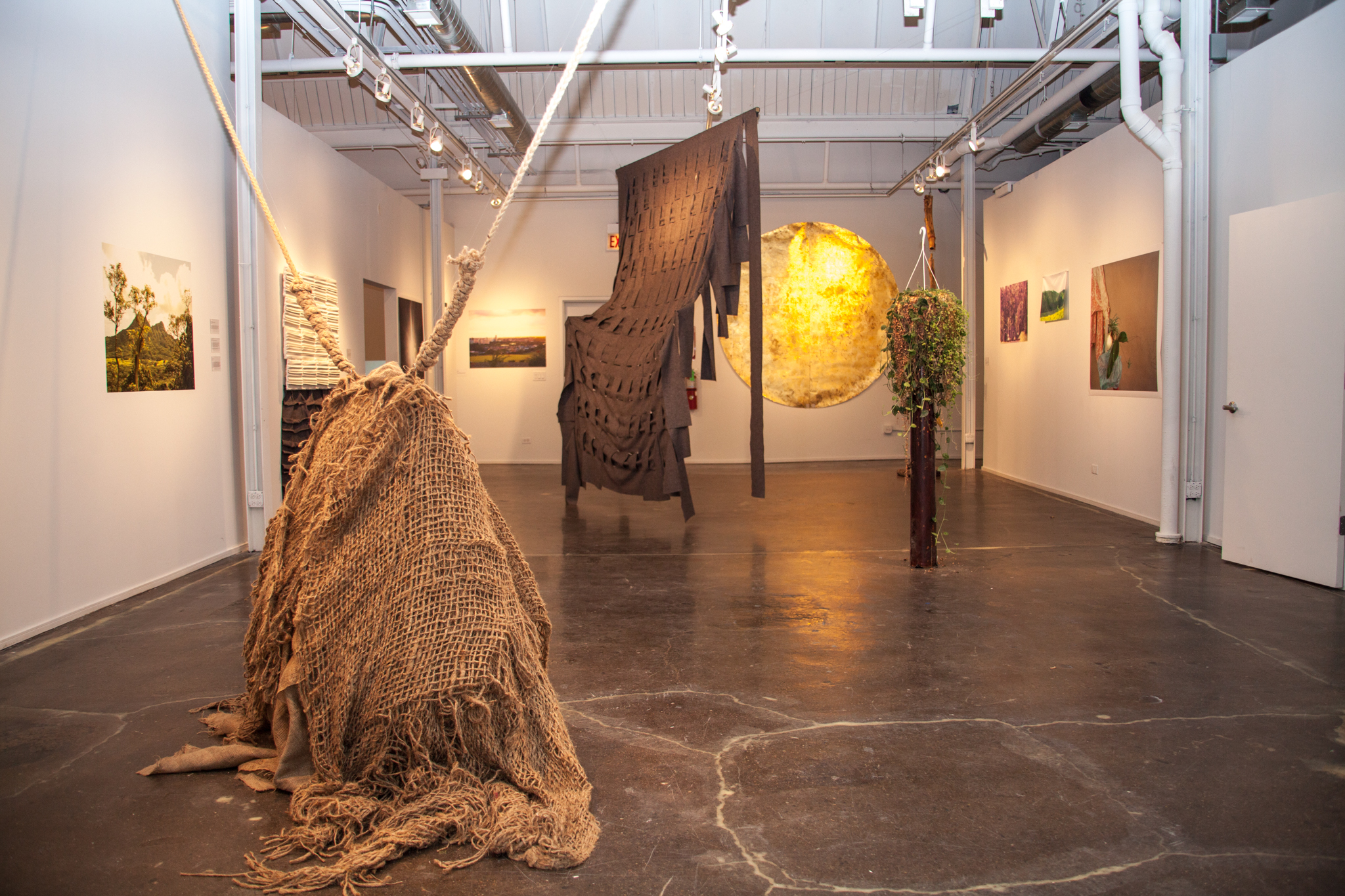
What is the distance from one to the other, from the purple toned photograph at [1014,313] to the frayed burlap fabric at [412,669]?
294 inches

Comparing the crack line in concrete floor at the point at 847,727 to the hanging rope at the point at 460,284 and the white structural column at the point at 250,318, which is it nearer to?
the hanging rope at the point at 460,284

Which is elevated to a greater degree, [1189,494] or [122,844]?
[1189,494]

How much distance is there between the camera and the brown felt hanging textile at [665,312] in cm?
586

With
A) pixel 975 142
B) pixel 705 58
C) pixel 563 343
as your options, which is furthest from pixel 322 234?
pixel 975 142

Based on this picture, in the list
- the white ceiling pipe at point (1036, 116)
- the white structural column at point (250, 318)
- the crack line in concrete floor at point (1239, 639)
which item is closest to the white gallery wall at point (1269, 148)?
the crack line in concrete floor at point (1239, 639)

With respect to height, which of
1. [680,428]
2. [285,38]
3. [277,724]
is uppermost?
[285,38]

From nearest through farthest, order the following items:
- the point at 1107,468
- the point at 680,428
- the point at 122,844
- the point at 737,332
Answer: the point at 122,844 < the point at 680,428 < the point at 1107,468 < the point at 737,332

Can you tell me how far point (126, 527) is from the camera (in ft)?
14.6

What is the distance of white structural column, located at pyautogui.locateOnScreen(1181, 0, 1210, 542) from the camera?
537 cm

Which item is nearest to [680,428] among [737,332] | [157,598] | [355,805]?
[157,598]

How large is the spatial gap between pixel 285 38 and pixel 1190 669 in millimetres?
8744

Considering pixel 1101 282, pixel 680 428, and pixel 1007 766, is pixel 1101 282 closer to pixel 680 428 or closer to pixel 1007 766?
pixel 680 428

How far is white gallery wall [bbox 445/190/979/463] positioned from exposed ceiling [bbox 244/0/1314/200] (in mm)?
319

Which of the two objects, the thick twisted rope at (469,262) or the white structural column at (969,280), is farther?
the white structural column at (969,280)
